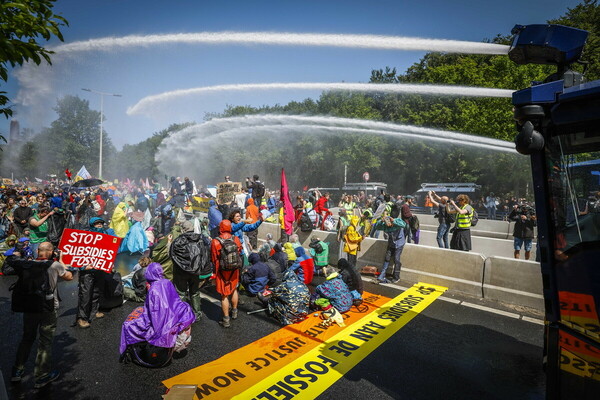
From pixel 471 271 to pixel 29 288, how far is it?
7.80m

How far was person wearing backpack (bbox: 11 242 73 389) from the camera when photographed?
3.89 metres

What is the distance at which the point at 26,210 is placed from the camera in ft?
32.7

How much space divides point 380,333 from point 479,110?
25.2 m

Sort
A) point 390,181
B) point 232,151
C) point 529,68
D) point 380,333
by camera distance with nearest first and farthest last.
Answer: point 380,333 → point 529,68 → point 390,181 → point 232,151

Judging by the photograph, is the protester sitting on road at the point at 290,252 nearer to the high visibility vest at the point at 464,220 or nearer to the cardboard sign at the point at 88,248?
the cardboard sign at the point at 88,248

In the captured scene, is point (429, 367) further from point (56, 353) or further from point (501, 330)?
point (56, 353)

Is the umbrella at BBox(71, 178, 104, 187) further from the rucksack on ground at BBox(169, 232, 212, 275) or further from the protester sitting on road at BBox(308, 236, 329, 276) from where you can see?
the rucksack on ground at BBox(169, 232, 212, 275)

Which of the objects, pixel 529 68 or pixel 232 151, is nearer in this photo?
pixel 529 68

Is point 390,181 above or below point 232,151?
below

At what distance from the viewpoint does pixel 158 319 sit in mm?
4383

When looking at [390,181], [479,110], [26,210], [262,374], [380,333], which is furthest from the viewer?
[390,181]

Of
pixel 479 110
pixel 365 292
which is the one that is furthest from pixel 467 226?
pixel 479 110

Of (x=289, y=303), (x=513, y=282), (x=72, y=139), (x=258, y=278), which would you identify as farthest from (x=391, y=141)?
(x=72, y=139)

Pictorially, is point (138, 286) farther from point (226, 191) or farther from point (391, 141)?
point (391, 141)
